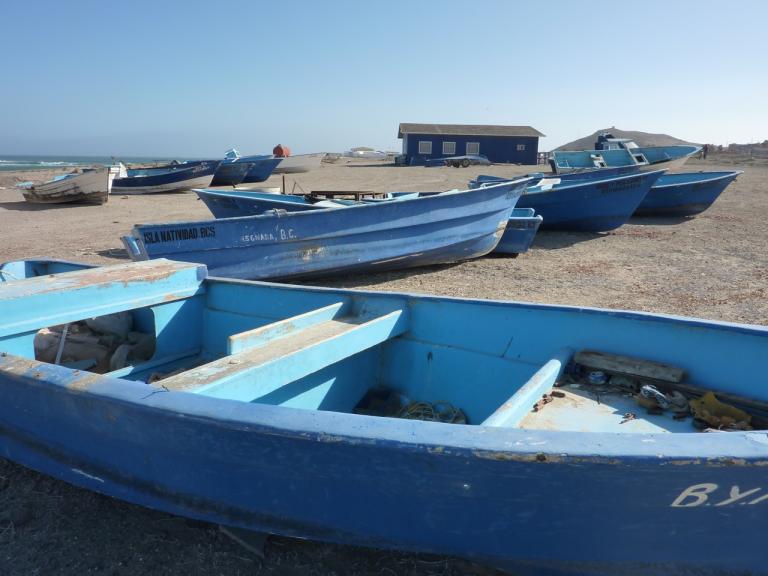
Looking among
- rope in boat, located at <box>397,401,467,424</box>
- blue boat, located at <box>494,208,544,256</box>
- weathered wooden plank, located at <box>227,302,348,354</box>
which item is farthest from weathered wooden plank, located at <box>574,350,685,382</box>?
blue boat, located at <box>494,208,544,256</box>

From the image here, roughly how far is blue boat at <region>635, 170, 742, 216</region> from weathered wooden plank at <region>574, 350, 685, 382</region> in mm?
11888

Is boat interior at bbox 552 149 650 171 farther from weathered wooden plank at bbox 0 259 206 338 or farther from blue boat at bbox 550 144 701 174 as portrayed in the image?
weathered wooden plank at bbox 0 259 206 338

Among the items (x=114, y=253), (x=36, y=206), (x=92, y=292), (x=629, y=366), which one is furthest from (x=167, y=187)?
(x=629, y=366)

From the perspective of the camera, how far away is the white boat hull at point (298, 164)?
98.6 ft

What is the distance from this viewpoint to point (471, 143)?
159ft

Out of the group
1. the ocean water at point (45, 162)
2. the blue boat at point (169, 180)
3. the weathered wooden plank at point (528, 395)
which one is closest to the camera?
the weathered wooden plank at point (528, 395)

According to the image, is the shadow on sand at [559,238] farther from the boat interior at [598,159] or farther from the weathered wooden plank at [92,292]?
the weathered wooden plank at [92,292]

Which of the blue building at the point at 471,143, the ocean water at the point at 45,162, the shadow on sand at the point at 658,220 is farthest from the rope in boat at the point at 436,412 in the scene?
the blue building at the point at 471,143

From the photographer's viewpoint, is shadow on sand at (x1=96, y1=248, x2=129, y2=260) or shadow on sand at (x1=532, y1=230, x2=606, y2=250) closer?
shadow on sand at (x1=96, y1=248, x2=129, y2=260)

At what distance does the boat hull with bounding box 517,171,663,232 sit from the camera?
10.4 m

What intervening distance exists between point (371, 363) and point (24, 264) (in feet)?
10.5

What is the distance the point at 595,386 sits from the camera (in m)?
3.04

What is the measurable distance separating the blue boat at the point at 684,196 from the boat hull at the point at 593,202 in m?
3.00

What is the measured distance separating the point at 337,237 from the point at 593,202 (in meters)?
6.10
